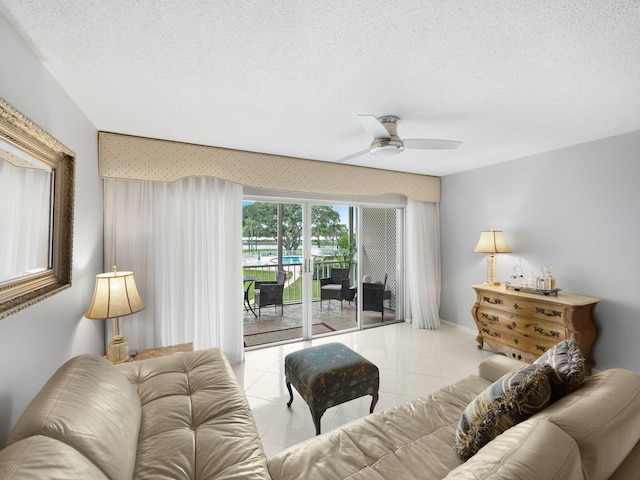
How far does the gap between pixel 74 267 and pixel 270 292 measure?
245cm

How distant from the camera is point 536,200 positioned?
350 cm

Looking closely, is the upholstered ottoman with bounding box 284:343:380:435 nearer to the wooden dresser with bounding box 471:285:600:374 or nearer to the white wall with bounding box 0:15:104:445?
the white wall with bounding box 0:15:104:445

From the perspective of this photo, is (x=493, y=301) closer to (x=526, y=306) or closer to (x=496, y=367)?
(x=526, y=306)

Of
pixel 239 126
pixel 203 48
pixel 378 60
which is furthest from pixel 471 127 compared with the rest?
pixel 203 48

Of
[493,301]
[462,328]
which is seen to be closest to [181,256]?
[493,301]

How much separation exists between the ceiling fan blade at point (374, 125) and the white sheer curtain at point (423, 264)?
2.58 meters

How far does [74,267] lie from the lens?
2.04 meters

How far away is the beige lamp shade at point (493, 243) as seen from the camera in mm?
3641

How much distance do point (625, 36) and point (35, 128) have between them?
2.89 meters

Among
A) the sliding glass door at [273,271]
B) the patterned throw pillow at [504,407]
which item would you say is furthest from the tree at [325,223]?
the patterned throw pillow at [504,407]

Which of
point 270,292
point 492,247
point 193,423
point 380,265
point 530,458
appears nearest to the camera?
point 530,458

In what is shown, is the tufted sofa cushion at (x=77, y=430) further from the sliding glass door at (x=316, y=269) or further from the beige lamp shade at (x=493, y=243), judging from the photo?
the beige lamp shade at (x=493, y=243)

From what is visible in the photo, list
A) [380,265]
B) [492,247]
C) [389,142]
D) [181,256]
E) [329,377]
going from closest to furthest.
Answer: [329,377] < [389,142] < [181,256] < [492,247] < [380,265]

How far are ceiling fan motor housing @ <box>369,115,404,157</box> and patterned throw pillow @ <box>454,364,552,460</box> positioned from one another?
169 cm
